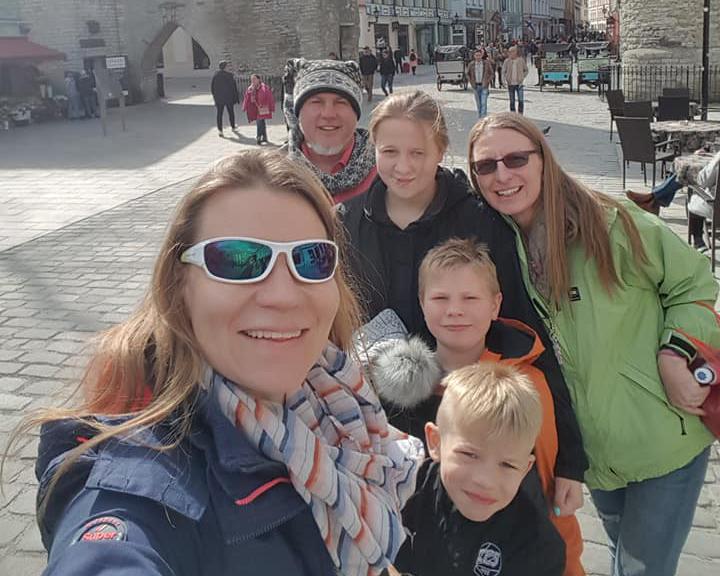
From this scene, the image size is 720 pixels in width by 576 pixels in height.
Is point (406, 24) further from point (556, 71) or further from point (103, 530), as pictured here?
point (103, 530)

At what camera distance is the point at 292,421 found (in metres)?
1.30

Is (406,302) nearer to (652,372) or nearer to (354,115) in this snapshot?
(652,372)

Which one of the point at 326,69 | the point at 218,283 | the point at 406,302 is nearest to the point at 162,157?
the point at 326,69

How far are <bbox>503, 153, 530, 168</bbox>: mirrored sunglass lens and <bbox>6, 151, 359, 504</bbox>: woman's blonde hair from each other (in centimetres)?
99

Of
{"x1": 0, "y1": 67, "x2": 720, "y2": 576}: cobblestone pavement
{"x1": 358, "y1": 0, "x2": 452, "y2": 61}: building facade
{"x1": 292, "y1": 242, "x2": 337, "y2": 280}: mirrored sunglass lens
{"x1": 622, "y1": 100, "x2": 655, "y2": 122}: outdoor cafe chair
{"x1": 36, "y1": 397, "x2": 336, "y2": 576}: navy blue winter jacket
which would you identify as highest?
{"x1": 358, "y1": 0, "x2": 452, "y2": 61}: building facade

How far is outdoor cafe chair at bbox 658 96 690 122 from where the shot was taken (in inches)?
483

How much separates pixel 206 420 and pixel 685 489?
1.62 m

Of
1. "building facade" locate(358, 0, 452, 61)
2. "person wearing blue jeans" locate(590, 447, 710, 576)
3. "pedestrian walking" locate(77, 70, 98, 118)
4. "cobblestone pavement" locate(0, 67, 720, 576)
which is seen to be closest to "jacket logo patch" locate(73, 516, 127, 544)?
"cobblestone pavement" locate(0, 67, 720, 576)

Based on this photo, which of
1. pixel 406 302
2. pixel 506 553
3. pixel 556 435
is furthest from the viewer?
pixel 406 302

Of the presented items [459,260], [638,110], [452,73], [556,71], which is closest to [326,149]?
[459,260]

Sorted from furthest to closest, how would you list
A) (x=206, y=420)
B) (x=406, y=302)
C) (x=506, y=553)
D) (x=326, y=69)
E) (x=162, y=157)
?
(x=162, y=157), (x=326, y=69), (x=406, y=302), (x=506, y=553), (x=206, y=420)

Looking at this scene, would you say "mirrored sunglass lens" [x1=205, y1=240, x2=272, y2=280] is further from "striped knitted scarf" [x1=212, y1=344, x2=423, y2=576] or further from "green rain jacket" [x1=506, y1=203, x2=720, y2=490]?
"green rain jacket" [x1=506, y1=203, x2=720, y2=490]

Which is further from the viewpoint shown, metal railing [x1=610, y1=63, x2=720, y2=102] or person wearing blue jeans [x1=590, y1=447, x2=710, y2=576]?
metal railing [x1=610, y1=63, x2=720, y2=102]

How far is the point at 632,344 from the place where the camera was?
2.14 metres
